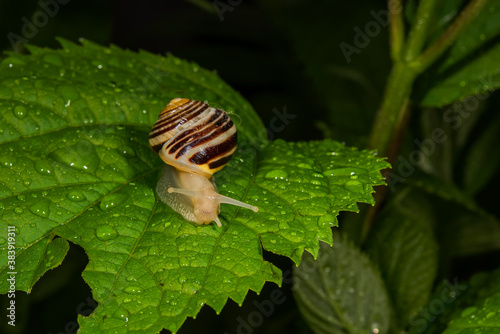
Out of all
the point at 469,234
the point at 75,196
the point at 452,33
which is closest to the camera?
the point at 75,196

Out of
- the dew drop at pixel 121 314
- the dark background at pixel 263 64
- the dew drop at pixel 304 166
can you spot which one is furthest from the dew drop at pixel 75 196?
the dark background at pixel 263 64

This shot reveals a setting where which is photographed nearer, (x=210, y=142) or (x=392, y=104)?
(x=210, y=142)

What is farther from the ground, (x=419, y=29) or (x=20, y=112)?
(x=419, y=29)

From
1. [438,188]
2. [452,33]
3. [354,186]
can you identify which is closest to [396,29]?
[452,33]

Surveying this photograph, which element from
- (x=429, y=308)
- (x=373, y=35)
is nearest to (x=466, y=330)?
(x=429, y=308)

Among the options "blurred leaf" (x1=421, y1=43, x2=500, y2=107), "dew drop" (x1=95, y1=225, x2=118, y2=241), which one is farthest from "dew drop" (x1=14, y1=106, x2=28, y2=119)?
"blurred leaf" (x1=421, y1=43, x2=500, y2=107)

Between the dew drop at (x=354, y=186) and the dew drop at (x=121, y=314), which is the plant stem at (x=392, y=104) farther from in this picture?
the dew drop at (x=121, y=314)

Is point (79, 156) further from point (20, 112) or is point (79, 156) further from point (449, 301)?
point (449, 301)

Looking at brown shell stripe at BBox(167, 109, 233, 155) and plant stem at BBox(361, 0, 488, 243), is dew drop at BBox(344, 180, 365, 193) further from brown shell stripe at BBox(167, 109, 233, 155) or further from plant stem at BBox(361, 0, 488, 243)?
plant stem at BBox(361, 0, 488, 243)
